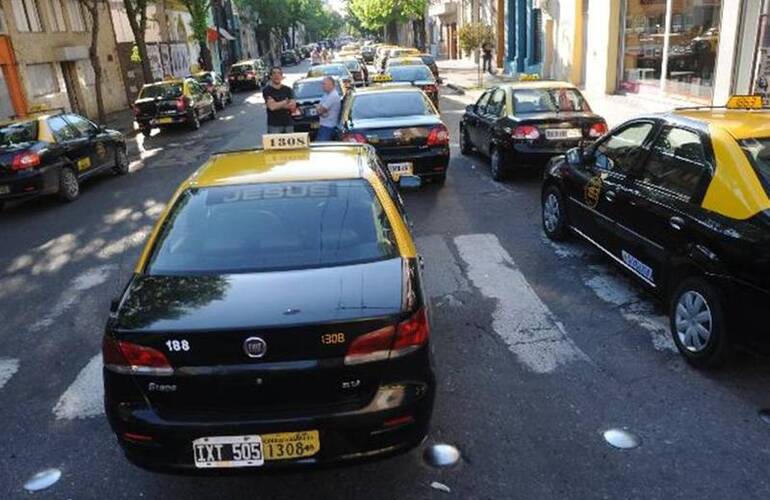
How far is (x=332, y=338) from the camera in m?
3.08

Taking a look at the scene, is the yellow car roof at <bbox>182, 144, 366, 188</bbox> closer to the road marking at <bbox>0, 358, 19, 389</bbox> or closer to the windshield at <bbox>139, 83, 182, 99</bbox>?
the road marking at <bbox>0, 358, 19, 389</bbox>

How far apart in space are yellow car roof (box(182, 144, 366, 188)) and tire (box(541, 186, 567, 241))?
2.97 m

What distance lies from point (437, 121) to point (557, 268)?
3.93 m

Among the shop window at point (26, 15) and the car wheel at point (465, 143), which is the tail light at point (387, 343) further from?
the shop window at point (26, 15)

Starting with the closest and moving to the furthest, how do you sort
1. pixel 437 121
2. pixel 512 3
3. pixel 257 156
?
1. pixel 257 156
2. pixel 437 121
3. pixel 512 3

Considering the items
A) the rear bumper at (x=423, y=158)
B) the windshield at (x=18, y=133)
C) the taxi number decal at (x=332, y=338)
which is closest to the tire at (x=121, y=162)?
the windshield at (x=18, y=133)

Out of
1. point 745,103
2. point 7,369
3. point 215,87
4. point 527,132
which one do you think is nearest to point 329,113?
point 527,132

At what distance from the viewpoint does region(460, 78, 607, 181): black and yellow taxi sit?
9.73 meters

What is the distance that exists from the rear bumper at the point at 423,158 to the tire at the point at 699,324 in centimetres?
535

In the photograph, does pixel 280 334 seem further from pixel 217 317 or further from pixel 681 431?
pixel 681 431

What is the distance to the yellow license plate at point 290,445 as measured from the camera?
3074mm

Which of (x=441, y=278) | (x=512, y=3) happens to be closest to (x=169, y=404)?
(x=441, y=278)

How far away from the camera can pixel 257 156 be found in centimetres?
500

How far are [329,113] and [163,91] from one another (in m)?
11.6
